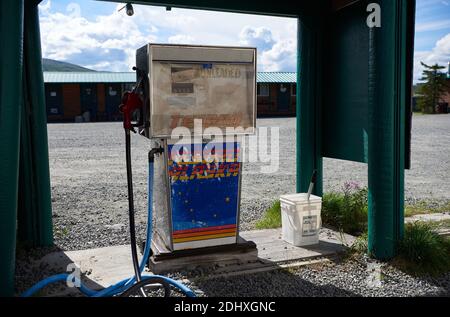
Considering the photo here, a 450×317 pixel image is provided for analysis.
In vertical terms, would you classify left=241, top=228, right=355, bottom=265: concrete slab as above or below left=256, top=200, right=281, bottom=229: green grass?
below

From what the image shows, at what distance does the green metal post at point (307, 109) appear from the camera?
19.0 feet

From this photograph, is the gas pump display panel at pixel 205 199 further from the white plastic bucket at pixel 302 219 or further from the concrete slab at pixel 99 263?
the white plastic bucket at pixel 302 219

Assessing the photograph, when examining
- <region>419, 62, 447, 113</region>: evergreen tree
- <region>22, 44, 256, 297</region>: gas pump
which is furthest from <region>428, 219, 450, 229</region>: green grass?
<region>419, 62, 447, 113</region>: evergreen tree

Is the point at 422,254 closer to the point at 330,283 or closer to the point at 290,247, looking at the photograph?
the point at 330,283

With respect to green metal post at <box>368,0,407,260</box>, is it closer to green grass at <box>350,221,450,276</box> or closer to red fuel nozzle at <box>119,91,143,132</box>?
green grass at <box>350,221,450,276</box>

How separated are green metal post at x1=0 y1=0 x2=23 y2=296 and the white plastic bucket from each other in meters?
2.85

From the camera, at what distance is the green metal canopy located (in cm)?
347

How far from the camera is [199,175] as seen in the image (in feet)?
14.1

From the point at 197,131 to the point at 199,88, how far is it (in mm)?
409

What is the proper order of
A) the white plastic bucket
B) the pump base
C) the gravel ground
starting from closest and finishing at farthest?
the gravel ground, the pump base, the white plastic bucket

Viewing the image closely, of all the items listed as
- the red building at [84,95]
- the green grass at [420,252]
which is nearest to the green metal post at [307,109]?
the green grass at [420,252]

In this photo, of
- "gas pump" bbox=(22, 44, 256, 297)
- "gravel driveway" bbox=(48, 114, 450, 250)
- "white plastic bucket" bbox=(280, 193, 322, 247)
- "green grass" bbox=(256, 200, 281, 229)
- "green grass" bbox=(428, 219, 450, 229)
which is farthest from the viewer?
"gravel driveway" bbox=(48, 114, 450, 250)

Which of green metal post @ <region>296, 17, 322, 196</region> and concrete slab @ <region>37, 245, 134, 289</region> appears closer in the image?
concrete slab @ <region>37, 245, 134, 289</region>
